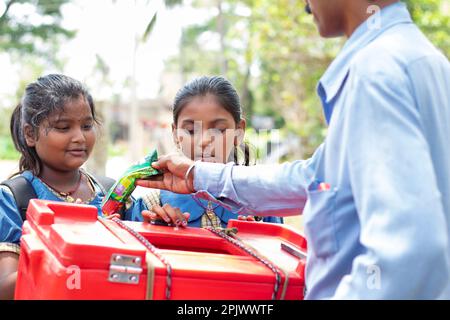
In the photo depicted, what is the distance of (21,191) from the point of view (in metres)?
2.60

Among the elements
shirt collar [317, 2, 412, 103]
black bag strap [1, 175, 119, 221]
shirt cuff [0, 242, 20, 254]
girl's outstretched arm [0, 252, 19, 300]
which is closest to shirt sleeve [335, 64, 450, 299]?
shirt collar [317, 2, 412, 103]

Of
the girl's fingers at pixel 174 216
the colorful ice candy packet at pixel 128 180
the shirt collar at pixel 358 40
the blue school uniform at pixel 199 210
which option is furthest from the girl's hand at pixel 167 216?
the shirt collar at pixel 358 40

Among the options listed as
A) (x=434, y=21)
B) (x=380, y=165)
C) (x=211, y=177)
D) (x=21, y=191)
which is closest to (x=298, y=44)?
(x=434, y=21)

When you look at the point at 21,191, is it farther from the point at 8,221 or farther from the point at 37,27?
the point at 37,27

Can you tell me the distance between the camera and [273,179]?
1.84 metres

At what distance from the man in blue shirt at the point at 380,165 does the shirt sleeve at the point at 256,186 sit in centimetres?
22

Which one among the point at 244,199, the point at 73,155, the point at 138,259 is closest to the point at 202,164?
the point at 244,199

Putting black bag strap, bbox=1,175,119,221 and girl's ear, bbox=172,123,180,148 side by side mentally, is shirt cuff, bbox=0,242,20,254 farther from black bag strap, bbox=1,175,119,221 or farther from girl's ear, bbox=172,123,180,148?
girl's ear, bbox=172,123,180,148

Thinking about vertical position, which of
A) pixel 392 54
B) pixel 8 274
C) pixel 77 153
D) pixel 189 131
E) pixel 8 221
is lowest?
pixel 8 274

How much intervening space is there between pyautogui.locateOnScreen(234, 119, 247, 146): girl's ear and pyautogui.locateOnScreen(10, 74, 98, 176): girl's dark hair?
640 millimetres

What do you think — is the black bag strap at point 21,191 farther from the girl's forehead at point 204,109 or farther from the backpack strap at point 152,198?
the girl's forehead at point 204,109

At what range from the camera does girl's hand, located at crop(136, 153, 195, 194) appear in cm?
198

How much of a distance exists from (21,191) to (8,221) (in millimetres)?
180

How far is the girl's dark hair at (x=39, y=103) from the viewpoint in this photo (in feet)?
9.32
